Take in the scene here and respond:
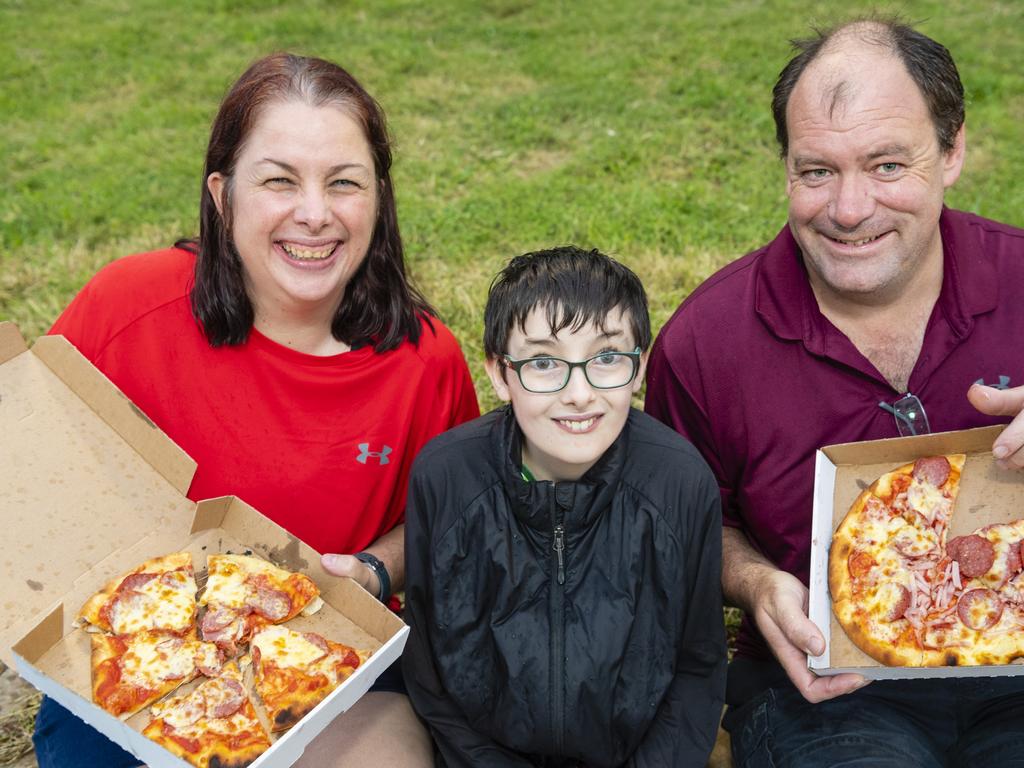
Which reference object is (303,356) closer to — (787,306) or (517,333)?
(517,333)

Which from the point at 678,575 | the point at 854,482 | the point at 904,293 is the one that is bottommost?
the point at 678,575

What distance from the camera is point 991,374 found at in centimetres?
288

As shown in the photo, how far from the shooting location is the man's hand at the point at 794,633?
253 centimetres

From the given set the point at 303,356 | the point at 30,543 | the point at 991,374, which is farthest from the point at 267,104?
the point at 991,374

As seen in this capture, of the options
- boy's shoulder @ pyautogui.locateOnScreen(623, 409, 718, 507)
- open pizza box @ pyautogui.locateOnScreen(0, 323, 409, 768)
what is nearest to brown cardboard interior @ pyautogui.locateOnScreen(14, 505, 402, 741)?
open pizza box @ pyautogui.locateOnScreen(0, 323, 409, 768)

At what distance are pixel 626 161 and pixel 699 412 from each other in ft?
16.7

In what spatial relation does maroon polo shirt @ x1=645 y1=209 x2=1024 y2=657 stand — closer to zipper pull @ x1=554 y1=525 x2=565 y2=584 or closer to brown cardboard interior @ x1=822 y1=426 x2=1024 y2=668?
brown cardboard interior @ x1=822 y1=426 x2=1024 y2=668

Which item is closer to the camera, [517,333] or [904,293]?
[517,333]

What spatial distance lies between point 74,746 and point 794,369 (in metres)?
2.26

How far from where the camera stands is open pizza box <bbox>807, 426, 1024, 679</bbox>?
104 inches

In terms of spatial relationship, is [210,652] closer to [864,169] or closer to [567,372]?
[567,372]

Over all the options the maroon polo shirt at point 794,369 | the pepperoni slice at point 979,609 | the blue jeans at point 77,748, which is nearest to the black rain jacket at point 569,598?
A: the maroon polo shirt at point 794,369

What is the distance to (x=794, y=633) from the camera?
2.59 metres

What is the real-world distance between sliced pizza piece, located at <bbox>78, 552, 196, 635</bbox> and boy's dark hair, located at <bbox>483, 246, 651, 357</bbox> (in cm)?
102
